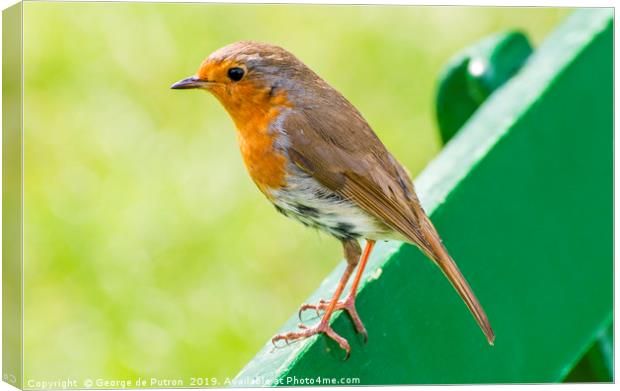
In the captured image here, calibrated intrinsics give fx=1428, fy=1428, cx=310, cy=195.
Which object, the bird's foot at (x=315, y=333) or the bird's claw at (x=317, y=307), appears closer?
the bird's foot at (x=315, y=333)

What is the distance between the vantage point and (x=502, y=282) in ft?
9.43

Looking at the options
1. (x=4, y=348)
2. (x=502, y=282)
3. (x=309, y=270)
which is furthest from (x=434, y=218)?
(x=309, y=270)

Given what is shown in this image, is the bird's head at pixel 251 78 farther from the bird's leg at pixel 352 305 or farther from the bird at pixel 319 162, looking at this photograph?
the bird's leg at pixel 352 305

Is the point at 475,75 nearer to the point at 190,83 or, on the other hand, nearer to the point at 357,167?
the point at 357,167

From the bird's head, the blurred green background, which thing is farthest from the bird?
the blurred green background

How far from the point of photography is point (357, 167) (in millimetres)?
2703

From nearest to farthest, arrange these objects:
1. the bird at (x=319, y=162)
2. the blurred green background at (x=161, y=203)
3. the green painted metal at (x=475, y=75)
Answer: the bird at (x=319, y=162) < the green painted metal at (x=475, y=75) < the blurred green background at (x=161, y=203)

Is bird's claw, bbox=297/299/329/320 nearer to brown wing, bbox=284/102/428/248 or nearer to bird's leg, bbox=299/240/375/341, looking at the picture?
bird's leg, bbox=299/240/375/341

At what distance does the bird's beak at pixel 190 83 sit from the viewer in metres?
2.47

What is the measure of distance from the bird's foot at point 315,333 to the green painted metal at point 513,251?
0.05ft

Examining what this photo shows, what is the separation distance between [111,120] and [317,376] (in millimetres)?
1414

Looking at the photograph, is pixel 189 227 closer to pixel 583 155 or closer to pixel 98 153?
pixel 98 153

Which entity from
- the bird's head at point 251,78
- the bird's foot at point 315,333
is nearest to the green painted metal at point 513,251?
the bird's foot at point 315,333

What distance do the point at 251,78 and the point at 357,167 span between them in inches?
10.8
